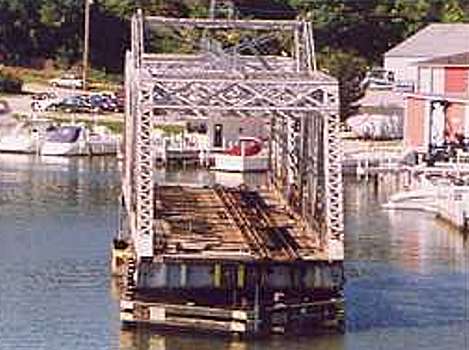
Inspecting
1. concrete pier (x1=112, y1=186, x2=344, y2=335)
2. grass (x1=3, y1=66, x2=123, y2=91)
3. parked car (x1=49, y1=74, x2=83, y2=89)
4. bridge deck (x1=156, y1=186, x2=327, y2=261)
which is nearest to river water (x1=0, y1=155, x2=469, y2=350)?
concrete pier (x1=112, y1=186, x2=344, y2=335)

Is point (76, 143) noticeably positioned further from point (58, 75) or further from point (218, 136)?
point (58, 75)

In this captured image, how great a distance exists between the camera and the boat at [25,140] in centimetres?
5612

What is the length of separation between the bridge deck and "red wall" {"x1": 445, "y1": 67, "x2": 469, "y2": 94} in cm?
2070

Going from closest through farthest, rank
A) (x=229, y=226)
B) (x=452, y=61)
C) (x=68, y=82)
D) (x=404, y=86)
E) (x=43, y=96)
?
(x=229, y=226) → (x=452, y=61) → (x=404, y=86) → (x=43, y=96) → (x=68, y=82)

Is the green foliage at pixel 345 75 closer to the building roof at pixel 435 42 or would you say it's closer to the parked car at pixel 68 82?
the building roof at pixel 435 42

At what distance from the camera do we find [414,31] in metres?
79.5

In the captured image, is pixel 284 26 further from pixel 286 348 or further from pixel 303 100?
pixel 286 348

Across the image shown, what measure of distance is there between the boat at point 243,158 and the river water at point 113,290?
486 cm

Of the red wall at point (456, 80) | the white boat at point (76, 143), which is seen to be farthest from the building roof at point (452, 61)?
the white boat at point (76, 143)

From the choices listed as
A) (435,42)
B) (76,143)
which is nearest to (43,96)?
(76,143)

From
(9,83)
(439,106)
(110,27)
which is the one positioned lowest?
(439,106)

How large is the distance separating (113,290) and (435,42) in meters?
44.1

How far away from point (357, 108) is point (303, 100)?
3626cm

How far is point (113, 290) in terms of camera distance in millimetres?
28828
